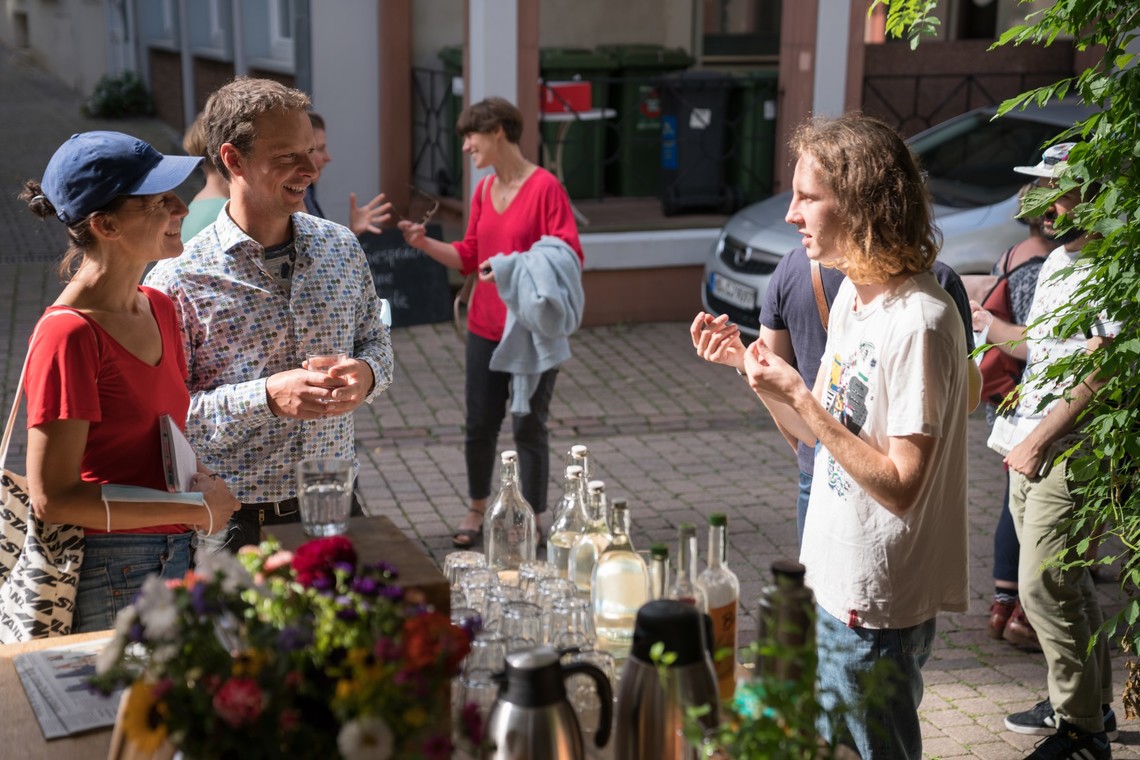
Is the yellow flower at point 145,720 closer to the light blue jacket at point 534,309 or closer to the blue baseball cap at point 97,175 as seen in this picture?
the blue baseball cap at point 97,175

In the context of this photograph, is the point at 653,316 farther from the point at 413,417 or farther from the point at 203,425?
the point at 203,425

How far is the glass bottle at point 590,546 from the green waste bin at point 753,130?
9.16 m

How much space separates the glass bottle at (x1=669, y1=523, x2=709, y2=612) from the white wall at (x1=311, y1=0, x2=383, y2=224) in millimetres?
9758

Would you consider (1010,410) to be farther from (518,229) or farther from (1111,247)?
(518,229)

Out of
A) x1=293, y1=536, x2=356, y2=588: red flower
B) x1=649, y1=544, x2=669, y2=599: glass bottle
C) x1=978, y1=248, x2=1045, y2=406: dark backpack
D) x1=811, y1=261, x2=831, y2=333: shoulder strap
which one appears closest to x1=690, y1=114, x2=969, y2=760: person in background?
x1=649, y1=544, x2=669, y2=599: glass bottle

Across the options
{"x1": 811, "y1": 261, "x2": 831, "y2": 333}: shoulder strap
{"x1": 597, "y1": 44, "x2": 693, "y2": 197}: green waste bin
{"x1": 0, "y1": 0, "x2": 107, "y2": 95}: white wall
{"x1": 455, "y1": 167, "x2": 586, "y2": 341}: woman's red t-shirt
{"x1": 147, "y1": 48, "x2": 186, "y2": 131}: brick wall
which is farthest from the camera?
{"x1": 0, "y1": 0, "x2": 107, "y2": 95}: white wall

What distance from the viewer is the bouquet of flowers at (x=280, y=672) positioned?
5.71 feet

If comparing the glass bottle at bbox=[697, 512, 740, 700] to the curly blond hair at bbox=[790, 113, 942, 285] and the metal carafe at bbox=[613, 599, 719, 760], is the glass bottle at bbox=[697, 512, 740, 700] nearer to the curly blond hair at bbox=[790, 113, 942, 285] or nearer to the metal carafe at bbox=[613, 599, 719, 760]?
the metal carafe at bbox=[613, 599, 719, 760]

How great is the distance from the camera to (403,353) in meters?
10.0

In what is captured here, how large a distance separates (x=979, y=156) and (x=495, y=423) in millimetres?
5430

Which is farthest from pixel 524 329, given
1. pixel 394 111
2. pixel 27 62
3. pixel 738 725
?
pixel 27 62

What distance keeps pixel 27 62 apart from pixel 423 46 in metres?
19.5

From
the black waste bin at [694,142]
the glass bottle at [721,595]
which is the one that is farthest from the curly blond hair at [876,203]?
the black waste bin at [694,142]

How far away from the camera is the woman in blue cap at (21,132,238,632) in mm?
2930
